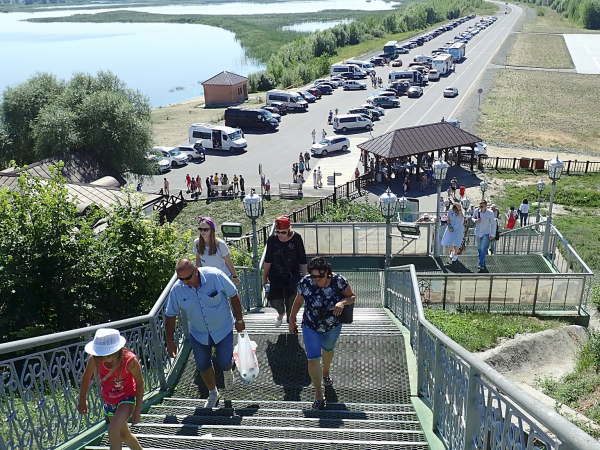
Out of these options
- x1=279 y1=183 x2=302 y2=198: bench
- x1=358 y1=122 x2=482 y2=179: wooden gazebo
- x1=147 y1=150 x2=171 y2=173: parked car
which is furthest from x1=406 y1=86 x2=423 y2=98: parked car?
x1=279 y1=183 x2=302 y2=198: bench

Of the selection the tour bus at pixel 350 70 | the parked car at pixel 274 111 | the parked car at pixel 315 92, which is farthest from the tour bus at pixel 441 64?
the parked car at pixel 274 111

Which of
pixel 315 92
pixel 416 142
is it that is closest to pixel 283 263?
pixel 416 142

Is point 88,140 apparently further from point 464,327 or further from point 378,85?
point 378,85

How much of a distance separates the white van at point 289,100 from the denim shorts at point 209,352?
149 feet

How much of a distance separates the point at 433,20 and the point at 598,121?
8582cm

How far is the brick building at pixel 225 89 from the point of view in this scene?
53412 millimetres

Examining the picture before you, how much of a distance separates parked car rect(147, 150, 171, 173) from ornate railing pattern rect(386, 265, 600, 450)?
26.5 m

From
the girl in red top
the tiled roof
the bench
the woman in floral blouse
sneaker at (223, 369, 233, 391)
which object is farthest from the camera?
the tiled roof

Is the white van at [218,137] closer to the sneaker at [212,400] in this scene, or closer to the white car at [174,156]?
the white car at [174,156]

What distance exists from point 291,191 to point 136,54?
91235 mm

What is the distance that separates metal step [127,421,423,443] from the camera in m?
4.78

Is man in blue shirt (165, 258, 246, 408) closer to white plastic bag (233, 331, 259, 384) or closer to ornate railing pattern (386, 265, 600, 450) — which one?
white plastic bag (233, 331, 259, 384)

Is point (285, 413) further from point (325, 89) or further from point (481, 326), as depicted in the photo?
point (325, 89)

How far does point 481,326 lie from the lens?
11.0m
